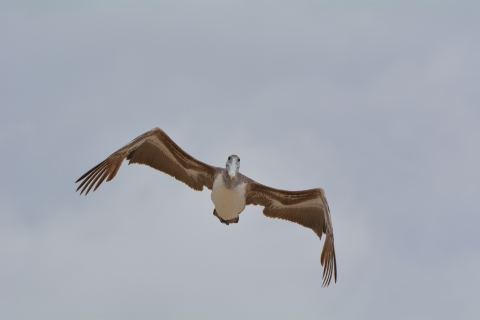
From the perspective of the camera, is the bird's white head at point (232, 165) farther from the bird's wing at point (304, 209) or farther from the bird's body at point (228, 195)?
the bird's wing at point (304, 209)

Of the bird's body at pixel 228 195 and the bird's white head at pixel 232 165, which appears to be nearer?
the bird's white head at pixel 232 165

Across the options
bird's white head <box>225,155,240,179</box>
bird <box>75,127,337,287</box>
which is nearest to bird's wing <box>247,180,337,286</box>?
bird <box>75,127,337,287</box>

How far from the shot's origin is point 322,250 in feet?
74.6

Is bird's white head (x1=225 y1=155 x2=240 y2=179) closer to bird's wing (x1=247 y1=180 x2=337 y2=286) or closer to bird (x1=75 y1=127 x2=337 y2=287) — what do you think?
bird (x1=75 y1=127 x2=337 y2=287)

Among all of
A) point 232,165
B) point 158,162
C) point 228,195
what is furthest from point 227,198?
point 158,162

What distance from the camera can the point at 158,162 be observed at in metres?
23.1

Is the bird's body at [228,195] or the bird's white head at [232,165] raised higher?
the bird's white head at [232,165]

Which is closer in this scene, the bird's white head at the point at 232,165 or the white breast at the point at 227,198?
the bird's white head at the point at 232,165

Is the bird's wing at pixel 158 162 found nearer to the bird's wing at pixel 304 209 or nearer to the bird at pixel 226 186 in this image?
the bird at pixel 226 186

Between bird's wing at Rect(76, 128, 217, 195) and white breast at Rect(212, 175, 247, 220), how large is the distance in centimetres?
83

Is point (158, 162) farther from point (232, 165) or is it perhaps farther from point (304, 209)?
point (304, 209)

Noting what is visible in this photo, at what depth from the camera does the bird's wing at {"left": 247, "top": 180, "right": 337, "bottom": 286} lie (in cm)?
2261

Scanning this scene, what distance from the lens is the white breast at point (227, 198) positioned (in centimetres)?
2211

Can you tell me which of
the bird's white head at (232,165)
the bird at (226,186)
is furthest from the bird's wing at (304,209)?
the bird's white head at (232,165)
